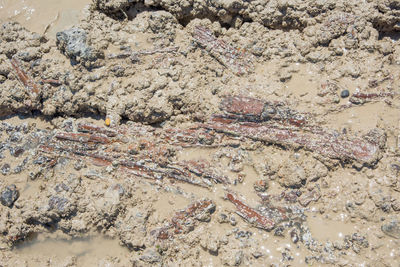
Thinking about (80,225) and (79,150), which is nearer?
(80,225)

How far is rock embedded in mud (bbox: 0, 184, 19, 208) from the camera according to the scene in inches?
158

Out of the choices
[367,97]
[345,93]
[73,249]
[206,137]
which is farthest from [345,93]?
[73,249]

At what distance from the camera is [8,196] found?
402cm

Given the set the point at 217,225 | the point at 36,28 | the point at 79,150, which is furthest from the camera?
the point at 36,28

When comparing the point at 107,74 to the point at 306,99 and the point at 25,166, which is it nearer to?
the point at 25,166

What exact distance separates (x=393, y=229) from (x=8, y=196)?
4.54 metres

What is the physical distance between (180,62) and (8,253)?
10.5ft

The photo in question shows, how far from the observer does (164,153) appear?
3979 mm

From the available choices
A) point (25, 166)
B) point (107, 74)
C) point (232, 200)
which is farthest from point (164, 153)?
point (25, 166)

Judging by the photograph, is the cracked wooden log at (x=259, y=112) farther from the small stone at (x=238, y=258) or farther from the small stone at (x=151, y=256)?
the small stone at (x=151, y=256)

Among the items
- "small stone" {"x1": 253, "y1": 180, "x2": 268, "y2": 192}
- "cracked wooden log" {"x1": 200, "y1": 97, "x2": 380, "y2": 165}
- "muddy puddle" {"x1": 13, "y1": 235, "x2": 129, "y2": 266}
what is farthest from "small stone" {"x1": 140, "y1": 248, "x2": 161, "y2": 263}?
"cracked wooden log" {"x1": 200, "y1": 97, "x2": 380, "y2": 165}

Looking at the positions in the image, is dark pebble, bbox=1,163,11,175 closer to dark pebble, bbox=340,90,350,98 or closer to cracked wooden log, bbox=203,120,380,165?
cracked wooden log, bbox=203,120,380,165

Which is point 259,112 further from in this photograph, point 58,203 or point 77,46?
point 58,203

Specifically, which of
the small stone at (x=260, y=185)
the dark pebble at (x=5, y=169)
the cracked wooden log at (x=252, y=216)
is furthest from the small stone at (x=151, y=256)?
the dark pebble at (x=5, y=169)
